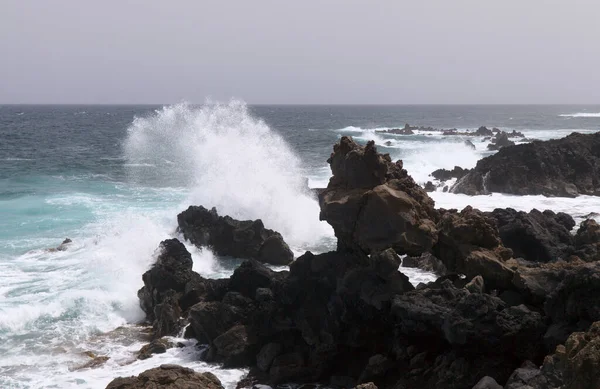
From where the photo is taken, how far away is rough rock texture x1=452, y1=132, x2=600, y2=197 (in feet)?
112

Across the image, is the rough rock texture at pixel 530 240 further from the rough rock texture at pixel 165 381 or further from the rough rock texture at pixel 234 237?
the rough rock texture at pixel 165 381

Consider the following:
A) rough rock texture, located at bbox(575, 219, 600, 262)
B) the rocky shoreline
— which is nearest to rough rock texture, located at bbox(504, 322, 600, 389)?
Answer: the rocky shoreline

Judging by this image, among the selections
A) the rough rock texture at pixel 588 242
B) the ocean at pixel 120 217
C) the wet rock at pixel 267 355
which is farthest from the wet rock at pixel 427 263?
the wet rock at pixel 267 355

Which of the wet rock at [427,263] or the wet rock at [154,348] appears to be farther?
the wet rock at [427,263]

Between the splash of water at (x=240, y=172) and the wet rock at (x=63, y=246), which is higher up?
the splash of water at (x=240, y=172)

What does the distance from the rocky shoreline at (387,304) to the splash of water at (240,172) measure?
10281 millimetres

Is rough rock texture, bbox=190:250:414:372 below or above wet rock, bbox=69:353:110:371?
above

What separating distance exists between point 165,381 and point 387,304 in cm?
511

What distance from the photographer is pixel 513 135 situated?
7750cm

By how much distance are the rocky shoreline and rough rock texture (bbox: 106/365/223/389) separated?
0.02 m

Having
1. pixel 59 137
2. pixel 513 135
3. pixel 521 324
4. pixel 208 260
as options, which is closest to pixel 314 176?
pixel 208 260

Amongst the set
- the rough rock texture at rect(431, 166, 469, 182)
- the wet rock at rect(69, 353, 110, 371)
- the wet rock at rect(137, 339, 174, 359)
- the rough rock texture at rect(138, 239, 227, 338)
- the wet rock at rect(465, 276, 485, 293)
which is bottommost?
the wet rock at rect(69, 353, 110, 371)

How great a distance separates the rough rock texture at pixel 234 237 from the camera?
21.0 m

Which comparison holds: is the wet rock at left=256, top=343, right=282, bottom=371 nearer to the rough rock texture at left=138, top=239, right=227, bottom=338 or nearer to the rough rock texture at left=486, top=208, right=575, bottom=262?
the rough rock texture at left=138, top=239, right=227, bottom=338
